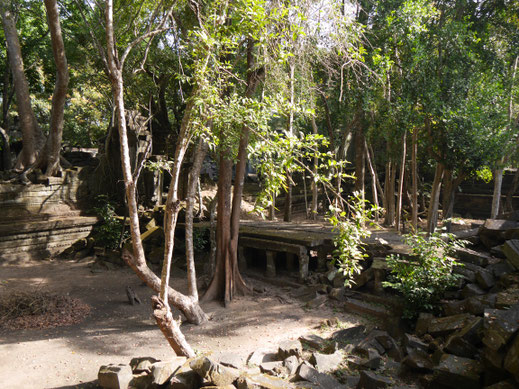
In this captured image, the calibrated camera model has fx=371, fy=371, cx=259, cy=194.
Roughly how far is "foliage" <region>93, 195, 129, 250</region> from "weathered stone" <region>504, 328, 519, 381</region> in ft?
37.7

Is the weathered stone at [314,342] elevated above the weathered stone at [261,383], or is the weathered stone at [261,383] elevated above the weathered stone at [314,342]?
the weathered stone at [261,383]

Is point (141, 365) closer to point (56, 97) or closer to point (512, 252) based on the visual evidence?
point (512, 252)

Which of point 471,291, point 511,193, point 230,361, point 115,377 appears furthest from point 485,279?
point 511,193

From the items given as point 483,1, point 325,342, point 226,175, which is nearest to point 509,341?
point 325,342

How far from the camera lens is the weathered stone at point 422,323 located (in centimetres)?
595

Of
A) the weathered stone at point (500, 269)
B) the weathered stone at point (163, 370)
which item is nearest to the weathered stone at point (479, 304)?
the weathered stone at point (500, 269)

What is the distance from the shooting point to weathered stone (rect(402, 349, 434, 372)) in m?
4.77

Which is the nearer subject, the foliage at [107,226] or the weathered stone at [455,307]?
the weathered stone at [455,307]

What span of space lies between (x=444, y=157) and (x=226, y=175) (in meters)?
5.50

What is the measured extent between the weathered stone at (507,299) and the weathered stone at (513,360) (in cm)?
146

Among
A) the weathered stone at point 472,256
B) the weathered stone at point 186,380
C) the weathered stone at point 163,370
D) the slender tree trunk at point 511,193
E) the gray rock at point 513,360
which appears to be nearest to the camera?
the gray rock at point 513,360

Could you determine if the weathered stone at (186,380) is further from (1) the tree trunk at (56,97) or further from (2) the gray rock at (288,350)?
(1) the tree trunk at (56,97)

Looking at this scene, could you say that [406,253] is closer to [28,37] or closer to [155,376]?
[155,376]

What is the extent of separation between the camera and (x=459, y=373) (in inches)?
162
